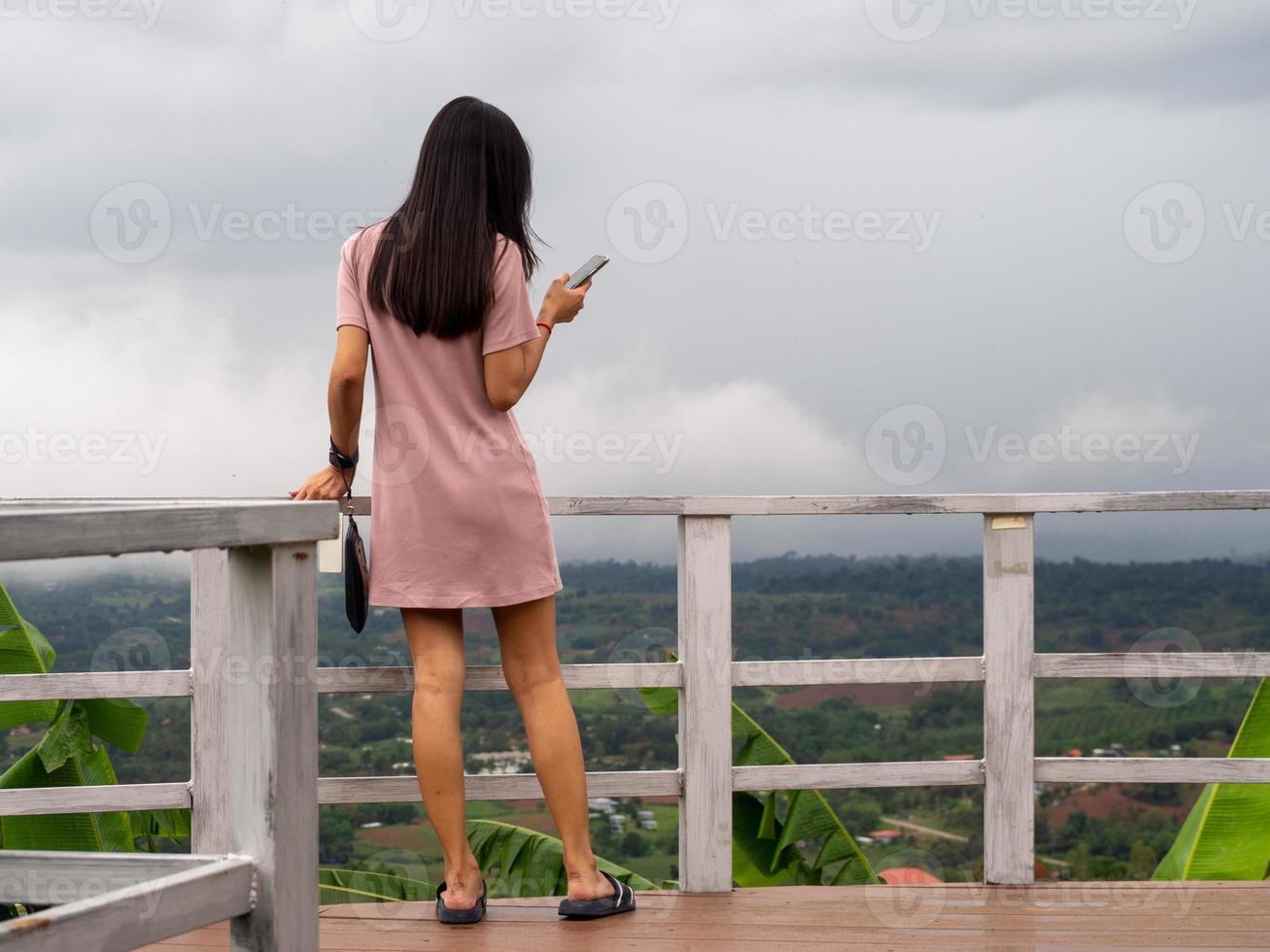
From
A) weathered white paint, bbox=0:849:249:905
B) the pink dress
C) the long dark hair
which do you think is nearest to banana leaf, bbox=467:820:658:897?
the pink dress

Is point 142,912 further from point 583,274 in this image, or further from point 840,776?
point 840,776

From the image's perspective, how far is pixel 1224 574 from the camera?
31078 millimetres

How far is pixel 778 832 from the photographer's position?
148 inches

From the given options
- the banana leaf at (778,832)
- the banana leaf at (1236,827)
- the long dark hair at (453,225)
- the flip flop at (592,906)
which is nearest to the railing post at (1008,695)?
the banana leaf at (778,832)

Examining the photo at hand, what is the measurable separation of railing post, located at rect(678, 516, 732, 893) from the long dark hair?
858 mm

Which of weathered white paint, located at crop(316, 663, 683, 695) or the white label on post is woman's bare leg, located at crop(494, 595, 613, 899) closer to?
weathered white paint, located at crop(316, 663, 683, 695)

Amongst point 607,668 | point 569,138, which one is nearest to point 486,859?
point 607,668

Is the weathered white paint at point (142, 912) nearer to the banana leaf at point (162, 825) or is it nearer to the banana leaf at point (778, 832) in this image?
Answer: the banana leaf at point (778, 832)

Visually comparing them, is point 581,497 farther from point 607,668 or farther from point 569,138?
point 569,138

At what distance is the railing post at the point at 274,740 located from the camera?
143 cm

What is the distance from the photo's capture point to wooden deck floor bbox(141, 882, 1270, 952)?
8.60 ft

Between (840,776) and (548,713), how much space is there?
843mm

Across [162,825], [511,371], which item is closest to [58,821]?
[162,825]

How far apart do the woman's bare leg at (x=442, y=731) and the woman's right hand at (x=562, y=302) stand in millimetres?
693
